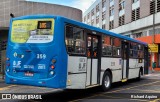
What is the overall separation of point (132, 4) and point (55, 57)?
4147 cm

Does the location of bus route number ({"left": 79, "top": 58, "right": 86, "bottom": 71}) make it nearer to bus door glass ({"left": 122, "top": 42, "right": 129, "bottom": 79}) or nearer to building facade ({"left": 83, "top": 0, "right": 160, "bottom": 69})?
bus door glass ({"left": 122, "top": 42, "right": 129, "bottom": 79})

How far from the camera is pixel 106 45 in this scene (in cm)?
1410

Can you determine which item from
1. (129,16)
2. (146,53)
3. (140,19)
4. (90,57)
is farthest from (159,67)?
(90,57)

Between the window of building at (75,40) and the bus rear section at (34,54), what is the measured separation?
1.97ft

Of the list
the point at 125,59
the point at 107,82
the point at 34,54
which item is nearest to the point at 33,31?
the point at 34,54

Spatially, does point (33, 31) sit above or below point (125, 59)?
above

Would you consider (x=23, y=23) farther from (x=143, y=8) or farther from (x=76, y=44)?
(x=143, y=8)

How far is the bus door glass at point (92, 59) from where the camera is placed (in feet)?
40.1

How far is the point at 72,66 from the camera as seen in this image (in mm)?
10734

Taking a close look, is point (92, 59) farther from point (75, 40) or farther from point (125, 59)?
point (125, 59)

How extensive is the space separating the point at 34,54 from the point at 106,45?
4.65m

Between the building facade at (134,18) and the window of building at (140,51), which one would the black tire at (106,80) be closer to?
the window of building at (140,51)

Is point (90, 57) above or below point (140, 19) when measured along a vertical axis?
below

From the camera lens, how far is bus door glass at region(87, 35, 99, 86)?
12.2 meters
